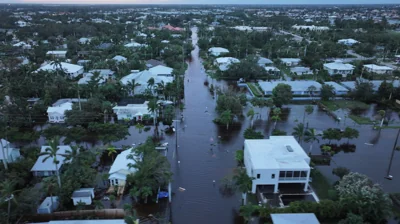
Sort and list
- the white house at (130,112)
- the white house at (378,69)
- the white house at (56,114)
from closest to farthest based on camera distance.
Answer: the white house at (56,114), the white house at (130,112), the white house at (378,69)

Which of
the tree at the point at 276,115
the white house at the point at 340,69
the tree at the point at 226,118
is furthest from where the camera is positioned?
the white house at the point at 340,69

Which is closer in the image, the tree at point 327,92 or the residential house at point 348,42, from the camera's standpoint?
the tree at point 327,92

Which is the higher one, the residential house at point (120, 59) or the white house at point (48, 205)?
the residential house at point (120, 59)

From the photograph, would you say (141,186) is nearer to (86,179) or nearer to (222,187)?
(86,179)

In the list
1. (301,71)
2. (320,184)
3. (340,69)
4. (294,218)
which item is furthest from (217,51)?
(294,218)

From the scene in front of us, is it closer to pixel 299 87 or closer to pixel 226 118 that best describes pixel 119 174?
pixel 226 118

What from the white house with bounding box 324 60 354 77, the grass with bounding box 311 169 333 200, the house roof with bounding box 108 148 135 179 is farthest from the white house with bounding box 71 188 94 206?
the white house with bounding box 324 60 354 77

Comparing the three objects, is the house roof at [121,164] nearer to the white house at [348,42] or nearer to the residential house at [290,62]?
the residential house at [290,62]

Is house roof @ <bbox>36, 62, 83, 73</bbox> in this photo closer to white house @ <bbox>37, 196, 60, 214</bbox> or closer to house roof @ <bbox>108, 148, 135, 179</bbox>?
house roof @ <bbox>108, 148, 135, 179</bbox>

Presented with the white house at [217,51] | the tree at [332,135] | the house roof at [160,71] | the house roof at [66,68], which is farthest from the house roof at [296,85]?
the house roof at [66,68]
